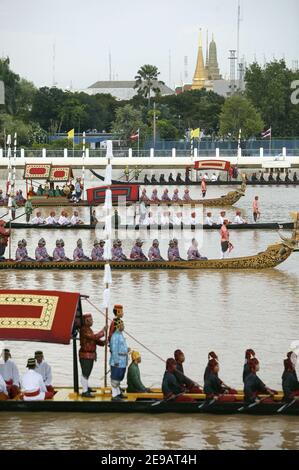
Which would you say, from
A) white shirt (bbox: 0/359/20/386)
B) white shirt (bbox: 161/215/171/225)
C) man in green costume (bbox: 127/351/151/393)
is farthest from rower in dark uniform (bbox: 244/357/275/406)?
white shirt (bbox: 161/215/171/225)

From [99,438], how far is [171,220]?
1099 inches

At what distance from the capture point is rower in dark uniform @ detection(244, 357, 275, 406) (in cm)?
1745

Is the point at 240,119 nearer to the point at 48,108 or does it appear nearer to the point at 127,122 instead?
the point at 127,122

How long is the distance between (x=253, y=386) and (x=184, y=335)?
7062 mm

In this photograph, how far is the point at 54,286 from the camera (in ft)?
101

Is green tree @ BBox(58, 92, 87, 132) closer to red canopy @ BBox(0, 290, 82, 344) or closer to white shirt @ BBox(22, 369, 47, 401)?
red canopy @ BBox(0, 290, 82, 344)

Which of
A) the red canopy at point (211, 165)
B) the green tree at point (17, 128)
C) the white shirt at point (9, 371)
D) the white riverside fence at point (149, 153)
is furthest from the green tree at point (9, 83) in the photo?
the white shirt at point (9, 371)

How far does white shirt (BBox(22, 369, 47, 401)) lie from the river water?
31 centimetres

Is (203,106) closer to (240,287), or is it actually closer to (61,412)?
(240,287)

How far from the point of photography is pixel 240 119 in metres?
99.2

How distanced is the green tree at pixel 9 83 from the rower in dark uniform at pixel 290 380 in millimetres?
93493

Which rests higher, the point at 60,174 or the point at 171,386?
the point at 60,174

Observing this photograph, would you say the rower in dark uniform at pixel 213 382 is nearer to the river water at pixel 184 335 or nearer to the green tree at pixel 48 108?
the river water at pixel 184 335

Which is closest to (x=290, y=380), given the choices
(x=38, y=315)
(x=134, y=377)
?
(x=134, y=377)
